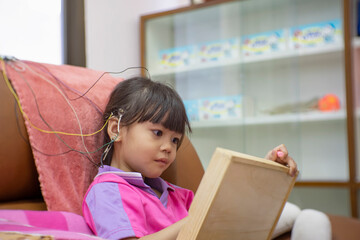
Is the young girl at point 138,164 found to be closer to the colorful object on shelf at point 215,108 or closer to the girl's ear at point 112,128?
the girl's ear at point 112,128

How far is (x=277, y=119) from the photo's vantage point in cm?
238

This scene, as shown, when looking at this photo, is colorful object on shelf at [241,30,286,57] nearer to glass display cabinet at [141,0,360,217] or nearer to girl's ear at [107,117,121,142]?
glass display cabinet at [141,0,360,217]

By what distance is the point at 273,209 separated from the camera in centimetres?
76

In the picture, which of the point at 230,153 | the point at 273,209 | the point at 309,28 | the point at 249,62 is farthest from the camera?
the point at 249,62

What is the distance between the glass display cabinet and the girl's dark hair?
50.6 inches

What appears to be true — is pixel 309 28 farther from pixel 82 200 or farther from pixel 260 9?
pixel 82 200

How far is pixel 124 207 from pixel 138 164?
0.14 metres

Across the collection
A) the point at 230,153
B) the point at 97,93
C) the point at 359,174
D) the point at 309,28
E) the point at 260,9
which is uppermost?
the point at 260,9

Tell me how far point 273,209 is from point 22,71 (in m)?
0.61

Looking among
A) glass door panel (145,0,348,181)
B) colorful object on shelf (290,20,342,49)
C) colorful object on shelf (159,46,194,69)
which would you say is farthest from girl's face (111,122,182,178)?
colorful object on shelf (159,46,194,69)

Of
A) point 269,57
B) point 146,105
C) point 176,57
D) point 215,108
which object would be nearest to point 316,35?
point 269,57

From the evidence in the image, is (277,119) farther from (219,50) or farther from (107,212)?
(107,212)

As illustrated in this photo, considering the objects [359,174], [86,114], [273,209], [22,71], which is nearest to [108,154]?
[86,114]

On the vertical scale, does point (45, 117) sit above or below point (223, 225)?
above
